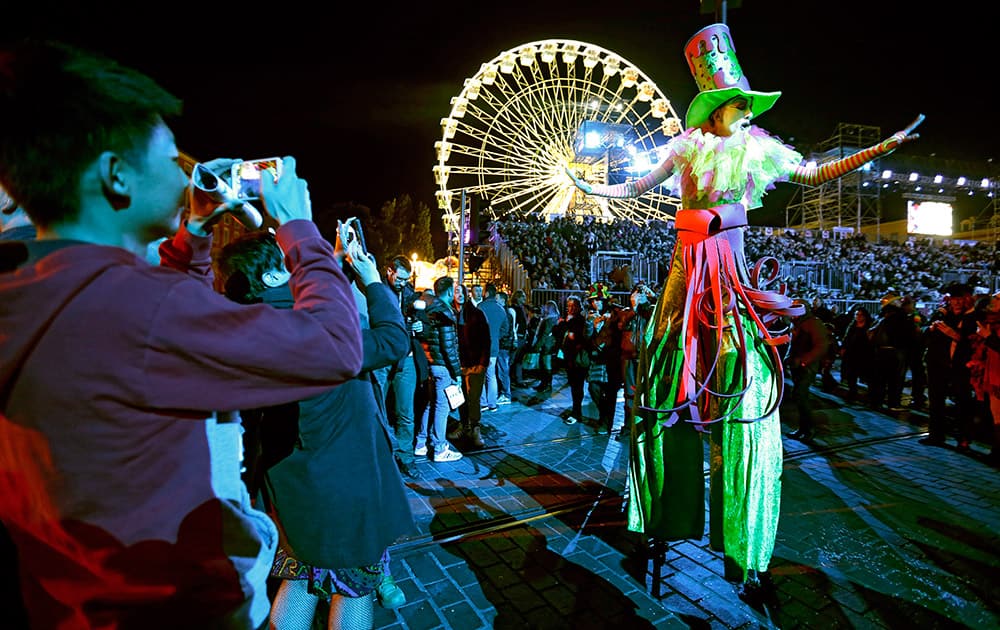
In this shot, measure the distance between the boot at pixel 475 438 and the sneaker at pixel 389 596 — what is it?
9.86ft

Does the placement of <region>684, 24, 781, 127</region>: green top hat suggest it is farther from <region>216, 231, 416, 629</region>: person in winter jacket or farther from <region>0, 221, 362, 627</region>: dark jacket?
<region>0, 221, 362, 627</region>: dark jacket

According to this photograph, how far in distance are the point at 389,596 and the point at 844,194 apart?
156ft

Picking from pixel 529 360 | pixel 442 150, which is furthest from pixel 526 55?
pixel 529 360

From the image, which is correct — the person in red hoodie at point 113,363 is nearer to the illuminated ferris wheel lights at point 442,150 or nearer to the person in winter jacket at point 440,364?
the person in winter jacket at point 440,364

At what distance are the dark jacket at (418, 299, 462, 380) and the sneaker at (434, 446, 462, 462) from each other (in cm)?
80

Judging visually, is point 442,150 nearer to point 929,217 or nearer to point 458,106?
point 458,106

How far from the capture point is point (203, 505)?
3.21 feet

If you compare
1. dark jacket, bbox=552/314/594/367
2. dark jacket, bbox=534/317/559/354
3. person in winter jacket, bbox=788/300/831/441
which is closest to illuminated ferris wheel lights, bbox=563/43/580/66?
dark jacket, bbox=534/317/559/354

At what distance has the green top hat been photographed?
2779mm

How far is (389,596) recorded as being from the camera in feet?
9.16

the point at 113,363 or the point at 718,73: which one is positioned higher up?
the point at 718,73

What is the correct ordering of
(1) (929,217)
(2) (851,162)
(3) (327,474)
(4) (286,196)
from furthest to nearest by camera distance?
(1) (929,217) → (2) (851,162) → (3) (327,474) → (4) (286,196)

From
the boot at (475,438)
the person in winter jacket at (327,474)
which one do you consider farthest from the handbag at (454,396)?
the person in winter jacket at (327,474)

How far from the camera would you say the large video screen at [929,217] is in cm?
4244
